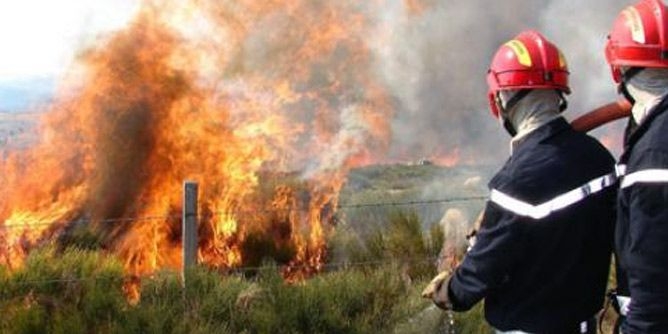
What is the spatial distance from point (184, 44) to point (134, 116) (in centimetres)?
129

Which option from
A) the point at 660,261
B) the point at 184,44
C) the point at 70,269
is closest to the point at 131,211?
the point at 184,44

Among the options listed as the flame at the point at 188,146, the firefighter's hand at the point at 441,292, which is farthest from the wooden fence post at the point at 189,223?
the firefighter's hand at the point at 441,292

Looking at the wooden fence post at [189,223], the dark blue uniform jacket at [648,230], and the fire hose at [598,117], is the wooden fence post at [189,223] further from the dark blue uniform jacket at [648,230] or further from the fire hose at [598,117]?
the dark blue uniform jacket at [648,230]

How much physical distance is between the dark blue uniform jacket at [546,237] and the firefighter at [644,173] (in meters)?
0.14

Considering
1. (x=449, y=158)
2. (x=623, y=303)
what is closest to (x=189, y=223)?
(x=623, y=303)

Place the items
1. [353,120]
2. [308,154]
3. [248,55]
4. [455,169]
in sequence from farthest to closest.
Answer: [455,169], [353,120], [308,154], [248,55]

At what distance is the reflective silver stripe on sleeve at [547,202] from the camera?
8.76 ft

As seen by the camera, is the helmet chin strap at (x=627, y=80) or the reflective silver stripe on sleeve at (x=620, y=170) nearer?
the reflective silver stripe on sleeve at (x=620, y=170)

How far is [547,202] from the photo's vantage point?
269cm

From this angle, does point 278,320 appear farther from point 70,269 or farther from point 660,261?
point 660,261

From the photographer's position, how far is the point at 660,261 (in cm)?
231

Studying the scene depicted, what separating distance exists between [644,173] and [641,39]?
60 centimetres

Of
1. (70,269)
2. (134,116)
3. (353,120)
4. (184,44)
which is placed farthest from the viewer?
(353,120)

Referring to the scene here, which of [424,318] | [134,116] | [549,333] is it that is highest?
[134,116]
